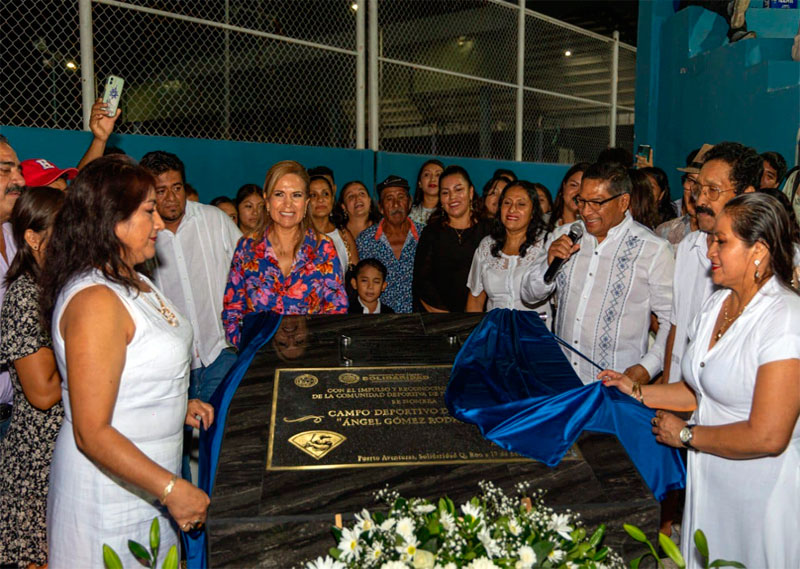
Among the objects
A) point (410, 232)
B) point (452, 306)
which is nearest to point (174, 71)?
point (410, 232)

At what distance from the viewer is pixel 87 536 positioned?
7.41ft

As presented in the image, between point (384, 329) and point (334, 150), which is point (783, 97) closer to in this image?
point (334, 150)

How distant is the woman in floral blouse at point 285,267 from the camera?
136 inches

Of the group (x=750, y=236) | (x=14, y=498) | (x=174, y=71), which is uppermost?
(x=174, y=71)

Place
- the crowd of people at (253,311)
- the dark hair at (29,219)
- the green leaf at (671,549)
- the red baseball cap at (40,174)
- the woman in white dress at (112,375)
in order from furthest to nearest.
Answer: the red baseball cap at (40,174) → the dark hair at (29,219) → the crowd of people at (253,311) → the woman in white dress at (112,375) → the green leaf at (671,549)

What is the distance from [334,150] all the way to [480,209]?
2.95 metres

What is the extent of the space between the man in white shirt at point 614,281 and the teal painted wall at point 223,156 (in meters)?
4.38

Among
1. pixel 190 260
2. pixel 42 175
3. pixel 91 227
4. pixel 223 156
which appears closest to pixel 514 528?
pixel 91 227

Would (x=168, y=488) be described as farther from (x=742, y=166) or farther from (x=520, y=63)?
(x=520, y=63)

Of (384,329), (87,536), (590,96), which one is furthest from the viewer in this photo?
(590,96)

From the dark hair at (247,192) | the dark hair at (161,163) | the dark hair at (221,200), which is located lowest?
the dark hair at (221,200)

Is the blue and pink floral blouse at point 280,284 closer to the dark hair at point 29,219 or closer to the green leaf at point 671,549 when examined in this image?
the dark hair at point 29,219

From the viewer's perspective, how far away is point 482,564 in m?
1.49

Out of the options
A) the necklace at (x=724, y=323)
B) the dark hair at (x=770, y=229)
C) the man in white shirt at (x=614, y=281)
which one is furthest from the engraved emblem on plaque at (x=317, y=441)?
the man in white shirt at (x=614, y=281)
